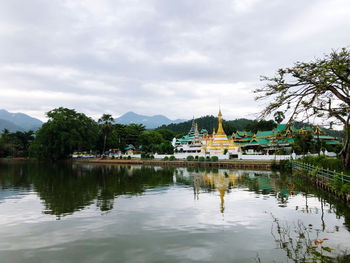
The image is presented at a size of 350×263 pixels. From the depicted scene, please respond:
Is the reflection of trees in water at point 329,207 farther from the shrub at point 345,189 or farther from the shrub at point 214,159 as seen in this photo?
the shrub at point 214,159

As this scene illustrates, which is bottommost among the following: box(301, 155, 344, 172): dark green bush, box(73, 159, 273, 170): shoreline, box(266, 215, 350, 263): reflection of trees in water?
box(73, 159, 273, 170): shoreline

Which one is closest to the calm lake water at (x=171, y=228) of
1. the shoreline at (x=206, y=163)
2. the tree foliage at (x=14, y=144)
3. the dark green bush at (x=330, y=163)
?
the dark green bush at (x=330, y=163)

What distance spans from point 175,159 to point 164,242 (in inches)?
1830

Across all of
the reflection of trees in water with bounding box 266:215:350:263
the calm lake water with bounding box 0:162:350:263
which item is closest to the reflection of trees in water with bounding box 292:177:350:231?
the calm lake water with bounding box 0:162:350:263

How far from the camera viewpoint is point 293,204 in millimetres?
14750

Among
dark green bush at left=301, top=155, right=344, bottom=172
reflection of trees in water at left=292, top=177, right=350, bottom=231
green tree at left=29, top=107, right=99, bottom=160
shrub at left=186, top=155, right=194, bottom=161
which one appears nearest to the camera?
reflection of trees in water at left=292, top=177, right=350, bottom=231

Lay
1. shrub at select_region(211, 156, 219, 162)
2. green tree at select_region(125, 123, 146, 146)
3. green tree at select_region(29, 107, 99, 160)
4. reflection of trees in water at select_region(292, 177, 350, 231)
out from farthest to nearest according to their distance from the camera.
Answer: green tree at select_region(125, 123, 146, 146) → green tree at select_region(29, 107, 99, 160) → shrub at select_region(211, 156, 219, 162) → reflection of trees in water at select_region(292, 177, 350, 231)

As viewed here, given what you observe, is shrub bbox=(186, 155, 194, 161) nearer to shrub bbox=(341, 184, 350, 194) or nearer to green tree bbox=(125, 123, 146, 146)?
green tree bbox=(125, 123, 146, 146)

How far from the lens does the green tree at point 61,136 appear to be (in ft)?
213

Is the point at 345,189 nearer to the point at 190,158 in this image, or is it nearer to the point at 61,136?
the point at 190,158

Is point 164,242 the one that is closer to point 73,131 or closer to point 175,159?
point 175,159

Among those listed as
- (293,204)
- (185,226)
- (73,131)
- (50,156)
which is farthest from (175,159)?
(185,226)

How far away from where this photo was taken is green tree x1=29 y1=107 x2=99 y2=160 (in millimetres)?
65000

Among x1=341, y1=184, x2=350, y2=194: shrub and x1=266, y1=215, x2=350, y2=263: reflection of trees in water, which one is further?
x1=341, y1=184, x2=350, y2=194: shrub
